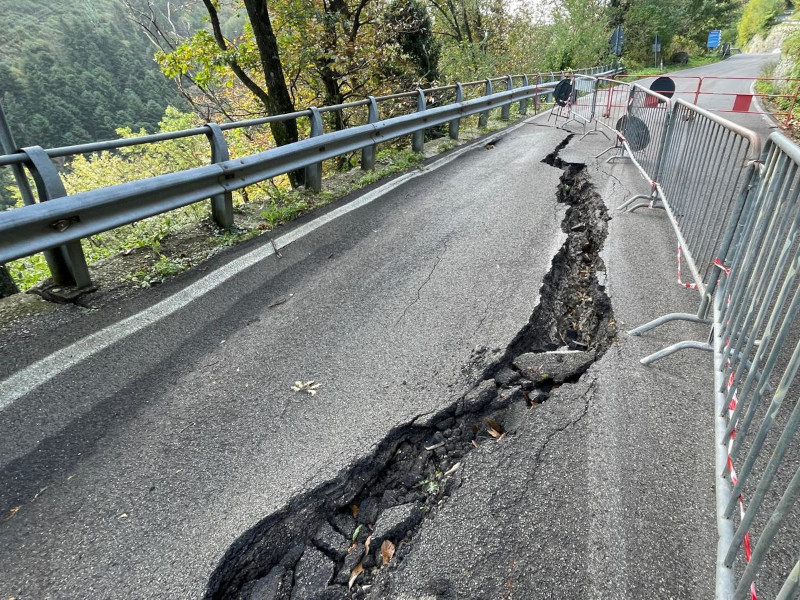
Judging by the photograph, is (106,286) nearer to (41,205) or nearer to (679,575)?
(41,205)

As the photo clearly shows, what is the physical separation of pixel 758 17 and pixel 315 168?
80.1 m

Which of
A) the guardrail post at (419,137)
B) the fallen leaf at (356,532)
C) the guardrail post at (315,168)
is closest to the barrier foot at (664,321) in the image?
the fallen leaf at (356,532)

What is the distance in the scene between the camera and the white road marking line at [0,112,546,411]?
9.13ft

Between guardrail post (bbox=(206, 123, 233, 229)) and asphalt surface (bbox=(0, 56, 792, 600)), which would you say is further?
guardrail post (bbox=(206, 123, 233, 229))

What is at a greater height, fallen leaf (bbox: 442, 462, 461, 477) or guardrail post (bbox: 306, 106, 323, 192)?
guardrail post (bbox: 306, 106, 323, 192)

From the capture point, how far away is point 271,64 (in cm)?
844

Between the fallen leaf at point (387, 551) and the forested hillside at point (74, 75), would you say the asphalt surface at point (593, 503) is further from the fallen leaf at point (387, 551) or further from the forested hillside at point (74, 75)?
the forested hillside at point (74, 75)

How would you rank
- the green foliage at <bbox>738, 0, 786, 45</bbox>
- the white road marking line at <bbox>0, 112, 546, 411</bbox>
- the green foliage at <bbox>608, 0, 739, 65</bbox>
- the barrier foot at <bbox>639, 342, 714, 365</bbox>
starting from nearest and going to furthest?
the white road marking line at <bbox>0, 112, 546, 411</bbox> < the barrier foot at <bbox>639, 342, 714, 365</bbox> < the green foliage at <bbox>608, 0, 739, 65</bbox> < the green foliage at <bbox>738, 0, 786, 45</bbox>

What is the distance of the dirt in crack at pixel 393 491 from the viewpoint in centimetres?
185

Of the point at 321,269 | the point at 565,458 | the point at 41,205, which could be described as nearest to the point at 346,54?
the point at 321,269

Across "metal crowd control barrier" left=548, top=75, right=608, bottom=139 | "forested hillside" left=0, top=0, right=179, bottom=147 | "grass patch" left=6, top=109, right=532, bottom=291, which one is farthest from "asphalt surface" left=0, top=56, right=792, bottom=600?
"forested hillside" left=0, top=0, right=179, bottom=147

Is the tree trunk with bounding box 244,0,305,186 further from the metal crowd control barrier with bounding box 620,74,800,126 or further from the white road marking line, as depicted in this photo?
the metal crowd control barrier with bounding box 620,74,800,126

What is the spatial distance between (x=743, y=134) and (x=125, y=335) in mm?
4152

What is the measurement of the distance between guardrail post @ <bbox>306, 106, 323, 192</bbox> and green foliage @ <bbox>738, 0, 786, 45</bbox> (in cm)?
6454
